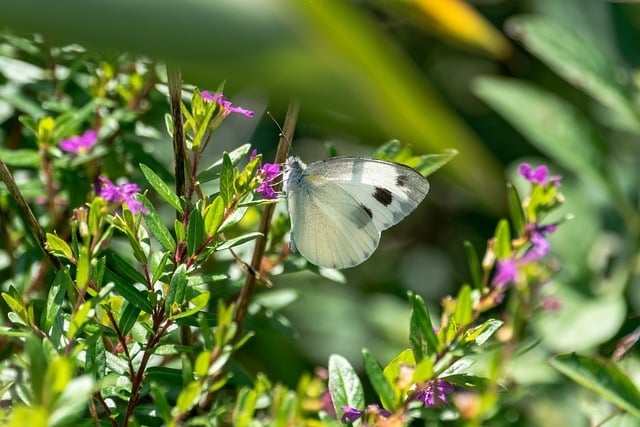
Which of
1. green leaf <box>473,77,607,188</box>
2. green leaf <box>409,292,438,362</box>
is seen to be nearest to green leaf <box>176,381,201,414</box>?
green leaf <box>409,292,438,362</box>

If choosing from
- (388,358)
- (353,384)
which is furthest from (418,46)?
(353,384)

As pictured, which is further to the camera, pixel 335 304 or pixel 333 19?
pixel 335 304

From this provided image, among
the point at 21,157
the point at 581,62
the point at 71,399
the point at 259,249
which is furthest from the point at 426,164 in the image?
the point at 581,62

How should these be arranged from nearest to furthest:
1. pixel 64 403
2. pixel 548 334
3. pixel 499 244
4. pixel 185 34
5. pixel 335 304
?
1. pixel 185 34
2. pixel 64 403
3. pixel 499 244
4. pixel 548 334
5. pixel 335 304

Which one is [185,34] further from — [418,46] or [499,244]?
[418,46]

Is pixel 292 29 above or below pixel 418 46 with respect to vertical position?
above

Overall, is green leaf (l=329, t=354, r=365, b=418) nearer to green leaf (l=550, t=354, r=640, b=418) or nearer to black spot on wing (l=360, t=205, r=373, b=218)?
green leaf (l=550, t=354, r=640, b=418)

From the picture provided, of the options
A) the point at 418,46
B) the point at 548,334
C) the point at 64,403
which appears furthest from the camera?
the point at 418,46
